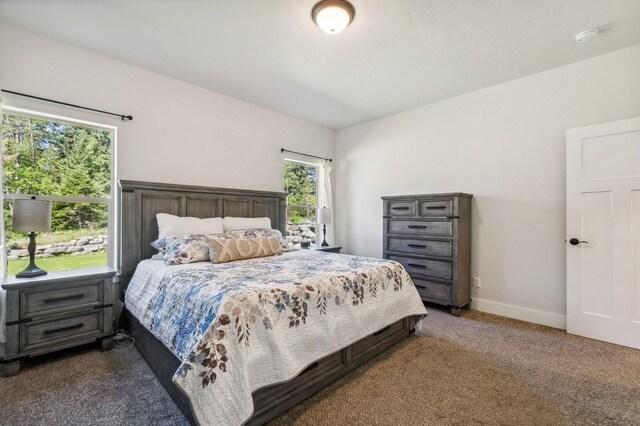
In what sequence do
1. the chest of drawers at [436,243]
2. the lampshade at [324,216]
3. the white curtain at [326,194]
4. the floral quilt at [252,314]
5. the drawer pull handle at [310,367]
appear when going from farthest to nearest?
the white curtain at [326,194], the lampshade at [324,216], the chest of drawers at [436,243], the drawer pull handle at [310,367], the floral quilt at [252,314]

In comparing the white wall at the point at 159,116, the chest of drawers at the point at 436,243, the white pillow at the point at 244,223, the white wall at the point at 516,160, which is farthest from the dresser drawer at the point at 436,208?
the white wall at the point at 159,116

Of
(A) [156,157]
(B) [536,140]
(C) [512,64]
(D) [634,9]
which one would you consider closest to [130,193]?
(A) [156,157]

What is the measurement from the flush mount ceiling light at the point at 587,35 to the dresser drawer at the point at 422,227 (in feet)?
6.28

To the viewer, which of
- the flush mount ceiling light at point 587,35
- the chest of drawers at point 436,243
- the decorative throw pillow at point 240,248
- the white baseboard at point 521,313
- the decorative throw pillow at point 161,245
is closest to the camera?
the flush mount ceiling light at point 587,35

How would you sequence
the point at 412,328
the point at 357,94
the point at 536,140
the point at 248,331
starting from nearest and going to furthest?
the point at 248,331 < the point at 412,328 < the point at 536,140 < the point at 357,94

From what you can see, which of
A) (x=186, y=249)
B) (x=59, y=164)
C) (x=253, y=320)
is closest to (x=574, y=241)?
(x=253, y=320)

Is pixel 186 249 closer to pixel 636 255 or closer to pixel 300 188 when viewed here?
pixel 300 188

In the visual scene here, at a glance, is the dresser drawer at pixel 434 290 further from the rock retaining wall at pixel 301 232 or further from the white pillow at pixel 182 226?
the white pillow at pixel 182 226

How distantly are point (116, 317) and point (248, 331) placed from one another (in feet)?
6.77

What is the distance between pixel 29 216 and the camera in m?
2.11

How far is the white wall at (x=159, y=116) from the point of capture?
240 centimetres

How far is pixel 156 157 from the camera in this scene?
3029mm

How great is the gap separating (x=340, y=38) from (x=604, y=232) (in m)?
2.91

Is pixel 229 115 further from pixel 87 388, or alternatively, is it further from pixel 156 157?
pixel 87 388
